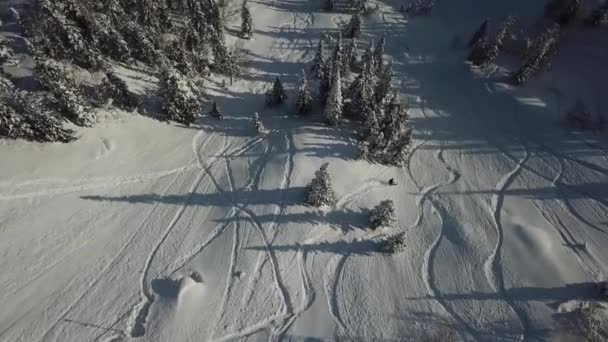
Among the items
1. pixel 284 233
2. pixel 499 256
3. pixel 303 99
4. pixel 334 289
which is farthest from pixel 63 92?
pixel 499 256

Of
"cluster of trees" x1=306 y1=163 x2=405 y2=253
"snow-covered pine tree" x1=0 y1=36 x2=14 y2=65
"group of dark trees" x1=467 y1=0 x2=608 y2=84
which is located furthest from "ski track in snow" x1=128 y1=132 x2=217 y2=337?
"group of dark trees" x1=467 y1=0 x2=608 y2=84

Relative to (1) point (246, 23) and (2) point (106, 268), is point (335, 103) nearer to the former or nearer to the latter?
(1) point (246, 23)

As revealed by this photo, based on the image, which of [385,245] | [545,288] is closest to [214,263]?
[385,245]

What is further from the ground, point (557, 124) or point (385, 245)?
point (557, 124)

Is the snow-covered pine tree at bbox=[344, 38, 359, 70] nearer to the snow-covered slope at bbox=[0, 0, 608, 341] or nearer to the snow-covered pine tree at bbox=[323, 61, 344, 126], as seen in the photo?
the snow-covered pine tree at bbox=[323, 61, 344, 126]

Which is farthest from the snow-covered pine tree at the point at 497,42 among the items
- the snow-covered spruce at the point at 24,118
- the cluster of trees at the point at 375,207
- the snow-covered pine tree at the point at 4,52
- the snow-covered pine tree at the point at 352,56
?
the snow-covered pine tree at the point at 4,52

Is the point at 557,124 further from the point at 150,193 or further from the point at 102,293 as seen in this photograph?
the point at 102,293

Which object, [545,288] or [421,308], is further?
[545,288]
